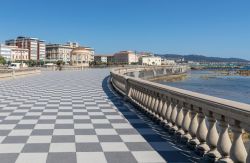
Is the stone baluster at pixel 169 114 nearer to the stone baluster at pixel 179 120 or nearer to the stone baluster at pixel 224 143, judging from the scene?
the stone baluster at pixel 179 120

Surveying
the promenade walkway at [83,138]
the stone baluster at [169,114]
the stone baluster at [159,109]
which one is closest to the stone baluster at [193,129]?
the promenade walkway at [83,138]

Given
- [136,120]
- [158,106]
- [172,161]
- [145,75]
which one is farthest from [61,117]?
[145,75]

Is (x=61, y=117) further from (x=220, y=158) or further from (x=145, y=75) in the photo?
(x=145, y=75)

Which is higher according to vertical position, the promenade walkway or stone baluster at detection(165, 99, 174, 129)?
stone baluster at detection(165, 99, 174, 129)

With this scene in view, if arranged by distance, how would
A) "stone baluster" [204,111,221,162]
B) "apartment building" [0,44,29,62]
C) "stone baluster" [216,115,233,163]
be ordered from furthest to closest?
"apartment building" [0,44,29,62] < "stone baluster" [204,111,221,162] < "stone baluster" [216,115,233,163]

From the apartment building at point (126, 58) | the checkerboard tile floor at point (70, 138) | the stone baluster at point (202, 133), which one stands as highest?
the apartment building at point (126, 58)

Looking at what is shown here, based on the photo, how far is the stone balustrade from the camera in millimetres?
3977

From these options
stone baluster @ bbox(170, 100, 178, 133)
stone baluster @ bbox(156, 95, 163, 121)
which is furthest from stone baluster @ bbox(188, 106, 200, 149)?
stone baluster @ bbox(156, 95, 163, 121)

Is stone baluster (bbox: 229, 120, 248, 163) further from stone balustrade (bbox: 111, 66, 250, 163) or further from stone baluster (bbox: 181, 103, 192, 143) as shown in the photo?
stone baluster (bbox: 181, 103, 192, 143)

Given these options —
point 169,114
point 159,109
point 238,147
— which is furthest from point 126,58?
point 238,147

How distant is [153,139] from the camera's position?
6.40 m

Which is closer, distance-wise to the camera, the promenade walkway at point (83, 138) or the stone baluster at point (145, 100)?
the promenade walkway at point (83, 138)

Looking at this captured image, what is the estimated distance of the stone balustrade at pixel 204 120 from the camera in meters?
3.98

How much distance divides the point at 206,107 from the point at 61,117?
494 centimetres
